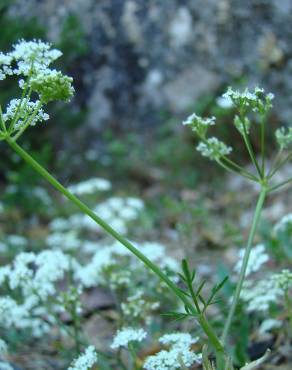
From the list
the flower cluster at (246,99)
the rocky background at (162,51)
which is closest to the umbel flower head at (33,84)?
the flower cluster at (246,99)

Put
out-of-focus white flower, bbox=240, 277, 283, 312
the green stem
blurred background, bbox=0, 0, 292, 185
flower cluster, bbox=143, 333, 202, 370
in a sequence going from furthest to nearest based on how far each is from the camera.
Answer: blurred background, bbox=0, 0, 292, 185 → out-of-focus white flower, bbox=240, 277, 283, 312 → flower cluster, bbox=143, 333, 202, 370 → the green stem

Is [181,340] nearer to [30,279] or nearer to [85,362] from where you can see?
[85,362]

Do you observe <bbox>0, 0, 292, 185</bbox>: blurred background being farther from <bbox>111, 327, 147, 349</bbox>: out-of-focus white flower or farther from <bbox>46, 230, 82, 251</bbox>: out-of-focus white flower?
<bbox>111, 327, 147, 349</bbox>: out-of-focus white flower

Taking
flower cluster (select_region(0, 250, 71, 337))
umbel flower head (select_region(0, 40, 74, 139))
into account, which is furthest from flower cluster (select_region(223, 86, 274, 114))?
flower cluster (select_region(0, 250, 71, 337))

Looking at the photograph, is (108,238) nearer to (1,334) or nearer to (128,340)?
(1,334)

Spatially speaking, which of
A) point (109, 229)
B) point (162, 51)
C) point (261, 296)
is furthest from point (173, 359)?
point (162, 51)

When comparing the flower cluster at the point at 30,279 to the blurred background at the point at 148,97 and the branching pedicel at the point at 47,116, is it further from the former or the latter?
the blurred background at the point at 148,97

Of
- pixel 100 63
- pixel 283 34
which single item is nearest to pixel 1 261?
pixel 100 63
